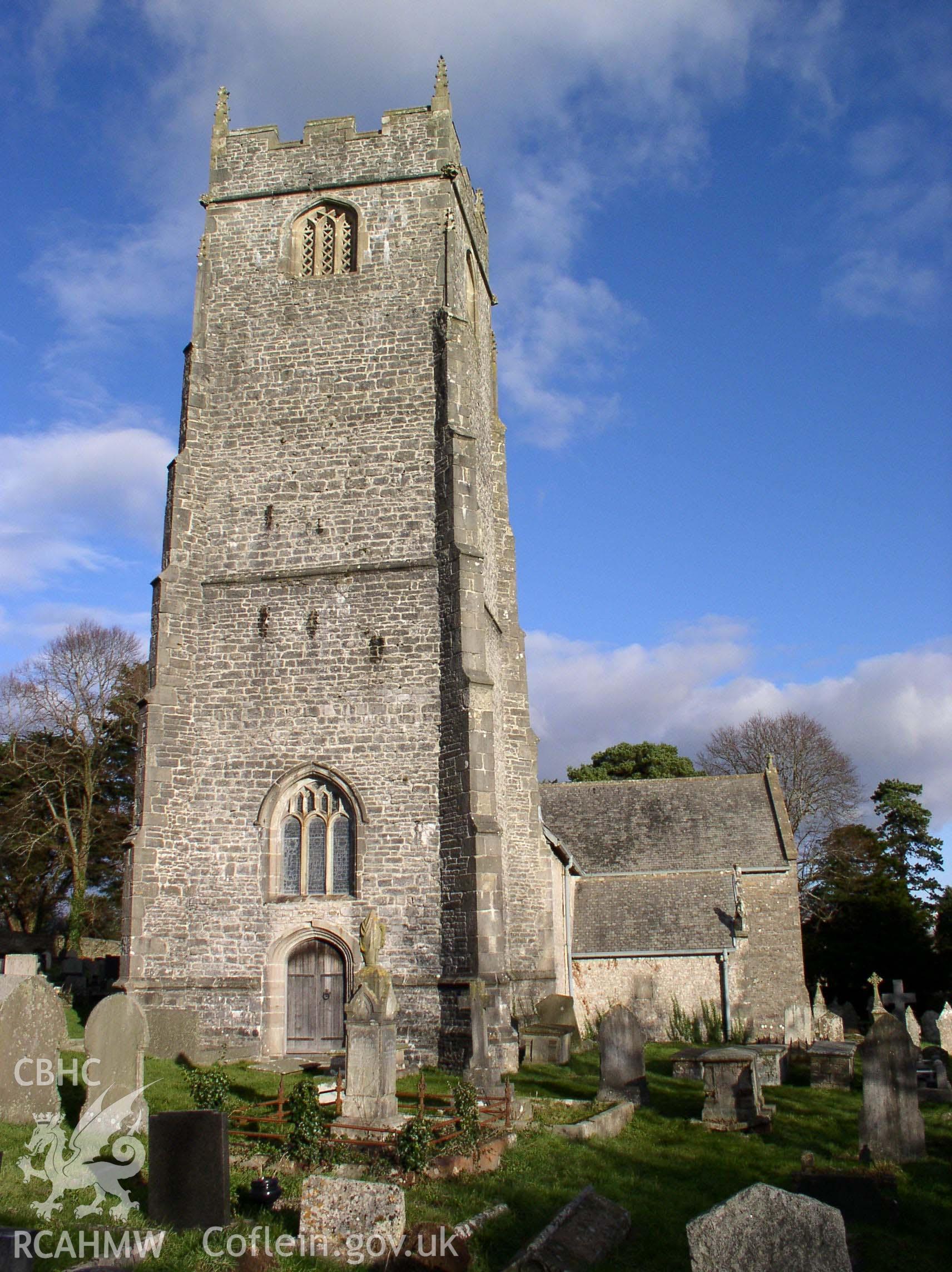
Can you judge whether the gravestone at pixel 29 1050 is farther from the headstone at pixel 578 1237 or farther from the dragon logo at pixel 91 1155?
the headstone at pixel 578 1237

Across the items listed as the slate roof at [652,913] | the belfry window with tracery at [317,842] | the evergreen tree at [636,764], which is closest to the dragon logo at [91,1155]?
the belfry window with tracery at [317,842]

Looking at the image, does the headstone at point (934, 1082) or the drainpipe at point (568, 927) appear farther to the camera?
the drainpipe at point (568, 927)

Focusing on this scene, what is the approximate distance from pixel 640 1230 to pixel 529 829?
12.3 meters

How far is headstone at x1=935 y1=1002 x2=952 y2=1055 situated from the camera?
18594 mm

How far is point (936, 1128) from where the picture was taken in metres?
11.4

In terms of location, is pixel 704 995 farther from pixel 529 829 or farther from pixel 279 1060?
pixel 279 1060

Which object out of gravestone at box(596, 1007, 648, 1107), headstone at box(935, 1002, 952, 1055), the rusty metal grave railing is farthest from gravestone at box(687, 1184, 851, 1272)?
headstone at box(935, 1002, 952, 1055)

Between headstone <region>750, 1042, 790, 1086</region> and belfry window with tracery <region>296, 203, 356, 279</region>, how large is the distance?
51.1 ft

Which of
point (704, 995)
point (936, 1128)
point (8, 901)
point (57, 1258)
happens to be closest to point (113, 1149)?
point (57, 1258)

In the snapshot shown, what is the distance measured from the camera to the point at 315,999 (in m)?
16.2

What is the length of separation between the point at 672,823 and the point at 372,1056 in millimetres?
19335

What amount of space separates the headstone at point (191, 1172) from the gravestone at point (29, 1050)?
375 centimetres

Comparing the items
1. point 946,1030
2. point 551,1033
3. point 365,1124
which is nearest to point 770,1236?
point 365,1124

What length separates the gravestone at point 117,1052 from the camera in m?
10.2
